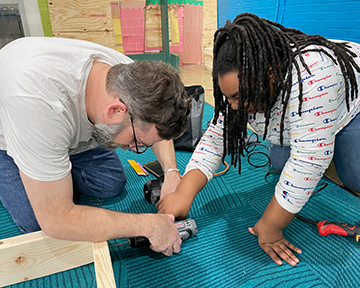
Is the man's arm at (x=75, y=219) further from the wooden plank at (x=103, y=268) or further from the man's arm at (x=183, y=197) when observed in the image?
the man's arm at (x=183, y=197)

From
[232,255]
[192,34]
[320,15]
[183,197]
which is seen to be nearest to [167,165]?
[183,197]

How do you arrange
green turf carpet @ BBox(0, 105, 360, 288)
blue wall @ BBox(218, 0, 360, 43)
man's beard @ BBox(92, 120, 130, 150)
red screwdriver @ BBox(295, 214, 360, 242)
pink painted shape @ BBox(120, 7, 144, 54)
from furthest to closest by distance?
pink painted shape @ BBox(120, 7, 144, 54) → blue wall @ BBox(218, 0, 360, 43) → red screwdriver @ BBox(295, 214, 360, 242) → green turf carpet @ BBox(0, 105, 360, 288) → man's beard @ BBox(92, 120, 130, 150)

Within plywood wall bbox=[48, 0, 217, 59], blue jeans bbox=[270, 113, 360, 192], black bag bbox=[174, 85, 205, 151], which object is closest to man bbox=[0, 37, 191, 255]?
blue jeans bbox=[270, 113, 360, 192]

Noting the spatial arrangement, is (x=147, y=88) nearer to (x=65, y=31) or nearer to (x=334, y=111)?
(x=334, y=111)

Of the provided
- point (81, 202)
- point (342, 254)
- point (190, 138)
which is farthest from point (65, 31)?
point (342, 254)

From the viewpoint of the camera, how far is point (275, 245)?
1024 millimetres

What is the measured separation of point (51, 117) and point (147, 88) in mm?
292

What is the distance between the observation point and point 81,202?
139 centimetres

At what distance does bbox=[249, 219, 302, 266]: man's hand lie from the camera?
0.99 meters

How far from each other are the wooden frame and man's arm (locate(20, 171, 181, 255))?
0.19ft

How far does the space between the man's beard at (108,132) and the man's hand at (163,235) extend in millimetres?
294

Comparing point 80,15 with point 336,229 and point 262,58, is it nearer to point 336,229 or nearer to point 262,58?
point 262,58

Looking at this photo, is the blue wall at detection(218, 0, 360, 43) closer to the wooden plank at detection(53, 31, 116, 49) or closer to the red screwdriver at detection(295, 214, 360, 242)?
the red screwdriver at detection(295, 214, 360, 242)

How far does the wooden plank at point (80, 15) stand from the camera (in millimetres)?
3373
